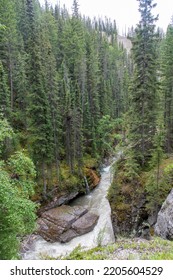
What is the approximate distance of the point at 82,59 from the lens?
3844 cm

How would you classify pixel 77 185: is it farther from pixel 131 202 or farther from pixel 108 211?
pixel 131 202

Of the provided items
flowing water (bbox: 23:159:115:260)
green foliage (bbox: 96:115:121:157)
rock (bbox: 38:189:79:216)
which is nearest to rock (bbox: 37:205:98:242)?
flowing water (bbox: 23:159:115:260)

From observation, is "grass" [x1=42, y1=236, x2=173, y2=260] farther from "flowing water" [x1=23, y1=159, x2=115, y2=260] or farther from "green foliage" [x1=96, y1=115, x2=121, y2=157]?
"green foliage" [x1=96, y1=115, x2=121, y2=157]

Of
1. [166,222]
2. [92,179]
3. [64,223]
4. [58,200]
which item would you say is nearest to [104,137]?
[92,179]

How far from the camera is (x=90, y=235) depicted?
21.2 m

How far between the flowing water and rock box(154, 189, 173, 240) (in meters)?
3.24

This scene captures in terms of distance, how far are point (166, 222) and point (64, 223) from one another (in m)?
10.9

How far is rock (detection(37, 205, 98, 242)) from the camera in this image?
20797 millimetres

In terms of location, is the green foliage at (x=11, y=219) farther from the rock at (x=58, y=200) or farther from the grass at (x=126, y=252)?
the rock at (x=58, y=200)

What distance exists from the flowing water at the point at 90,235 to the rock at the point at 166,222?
3.24m

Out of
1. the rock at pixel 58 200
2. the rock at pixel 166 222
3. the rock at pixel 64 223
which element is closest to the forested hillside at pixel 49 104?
the rock at pixel 58 200

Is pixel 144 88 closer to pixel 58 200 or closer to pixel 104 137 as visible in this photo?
pixel 58 200
